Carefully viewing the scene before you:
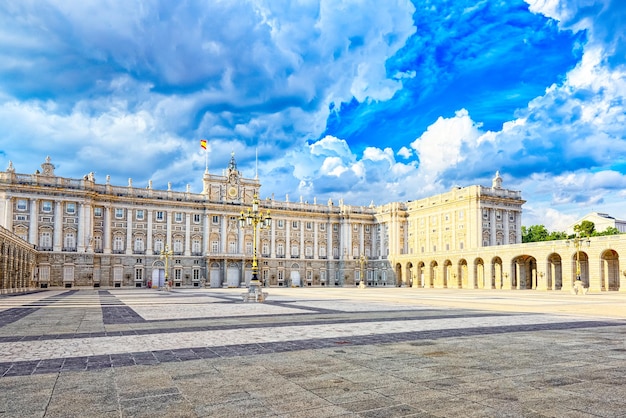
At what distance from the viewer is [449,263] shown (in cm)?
7731

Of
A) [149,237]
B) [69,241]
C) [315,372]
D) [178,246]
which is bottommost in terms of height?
[315,372]

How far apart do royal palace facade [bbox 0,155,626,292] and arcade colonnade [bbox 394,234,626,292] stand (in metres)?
0.18

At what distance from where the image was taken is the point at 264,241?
87125 millimetres

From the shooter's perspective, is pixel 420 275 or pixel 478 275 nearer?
pixel 478 275

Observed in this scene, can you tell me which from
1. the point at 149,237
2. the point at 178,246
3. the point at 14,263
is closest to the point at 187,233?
the point at 178,246

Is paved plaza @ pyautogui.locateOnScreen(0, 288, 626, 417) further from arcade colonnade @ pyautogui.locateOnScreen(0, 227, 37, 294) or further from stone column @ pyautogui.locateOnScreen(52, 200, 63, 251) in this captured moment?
stone column @ pyautogui.locateOnScreen(52, 200, 63, 251)

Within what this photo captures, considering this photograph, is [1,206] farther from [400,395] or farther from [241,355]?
[400,395]

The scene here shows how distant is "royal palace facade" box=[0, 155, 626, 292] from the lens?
6556 centimetres

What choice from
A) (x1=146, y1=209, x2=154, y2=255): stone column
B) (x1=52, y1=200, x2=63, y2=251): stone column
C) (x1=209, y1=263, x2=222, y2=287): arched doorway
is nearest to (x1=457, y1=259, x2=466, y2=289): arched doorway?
(x1=209, y1=263, x2=222, y2=287): arched doorway

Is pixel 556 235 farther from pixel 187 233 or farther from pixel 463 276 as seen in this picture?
pixel 187 233

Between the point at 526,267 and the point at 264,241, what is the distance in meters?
43.7

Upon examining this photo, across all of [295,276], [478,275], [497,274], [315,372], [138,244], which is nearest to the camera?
[315,372]

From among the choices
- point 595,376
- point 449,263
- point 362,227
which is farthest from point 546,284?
point 595,376

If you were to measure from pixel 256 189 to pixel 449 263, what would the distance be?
36.2 m
